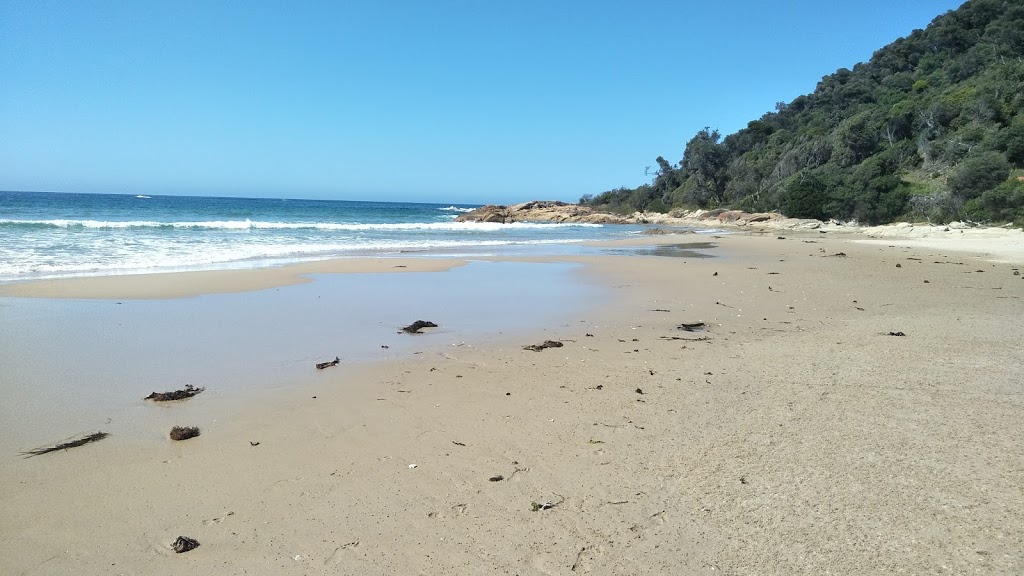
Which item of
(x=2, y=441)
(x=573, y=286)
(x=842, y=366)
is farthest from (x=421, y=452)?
(x=573, y=286)

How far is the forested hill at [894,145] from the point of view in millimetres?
31784

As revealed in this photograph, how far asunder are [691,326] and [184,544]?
257 inches

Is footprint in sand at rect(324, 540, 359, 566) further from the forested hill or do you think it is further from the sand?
the forested hill

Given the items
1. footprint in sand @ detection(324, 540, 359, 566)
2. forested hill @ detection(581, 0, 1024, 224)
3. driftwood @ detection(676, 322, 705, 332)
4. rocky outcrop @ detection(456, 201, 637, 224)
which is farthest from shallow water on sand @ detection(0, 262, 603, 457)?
rocky outcrop @ detection(456, 201, 637, 224)

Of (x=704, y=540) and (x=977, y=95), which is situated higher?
(x=977, y=95)

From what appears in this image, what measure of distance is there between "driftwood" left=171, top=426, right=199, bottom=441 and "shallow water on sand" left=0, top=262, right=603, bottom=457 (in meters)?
0.45

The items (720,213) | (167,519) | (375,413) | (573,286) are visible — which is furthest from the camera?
(720,213)

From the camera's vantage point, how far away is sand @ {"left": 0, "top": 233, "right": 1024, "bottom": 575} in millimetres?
2787

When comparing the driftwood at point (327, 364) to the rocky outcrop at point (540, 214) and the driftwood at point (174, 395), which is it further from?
the rocky outcrop at point (540, 214)

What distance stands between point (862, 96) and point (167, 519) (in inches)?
3057

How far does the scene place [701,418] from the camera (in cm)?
441

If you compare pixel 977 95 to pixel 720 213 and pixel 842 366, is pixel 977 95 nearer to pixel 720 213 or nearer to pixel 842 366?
pixel 720 213

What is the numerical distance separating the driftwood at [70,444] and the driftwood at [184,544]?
1.79m

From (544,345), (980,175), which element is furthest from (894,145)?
(544,345)
